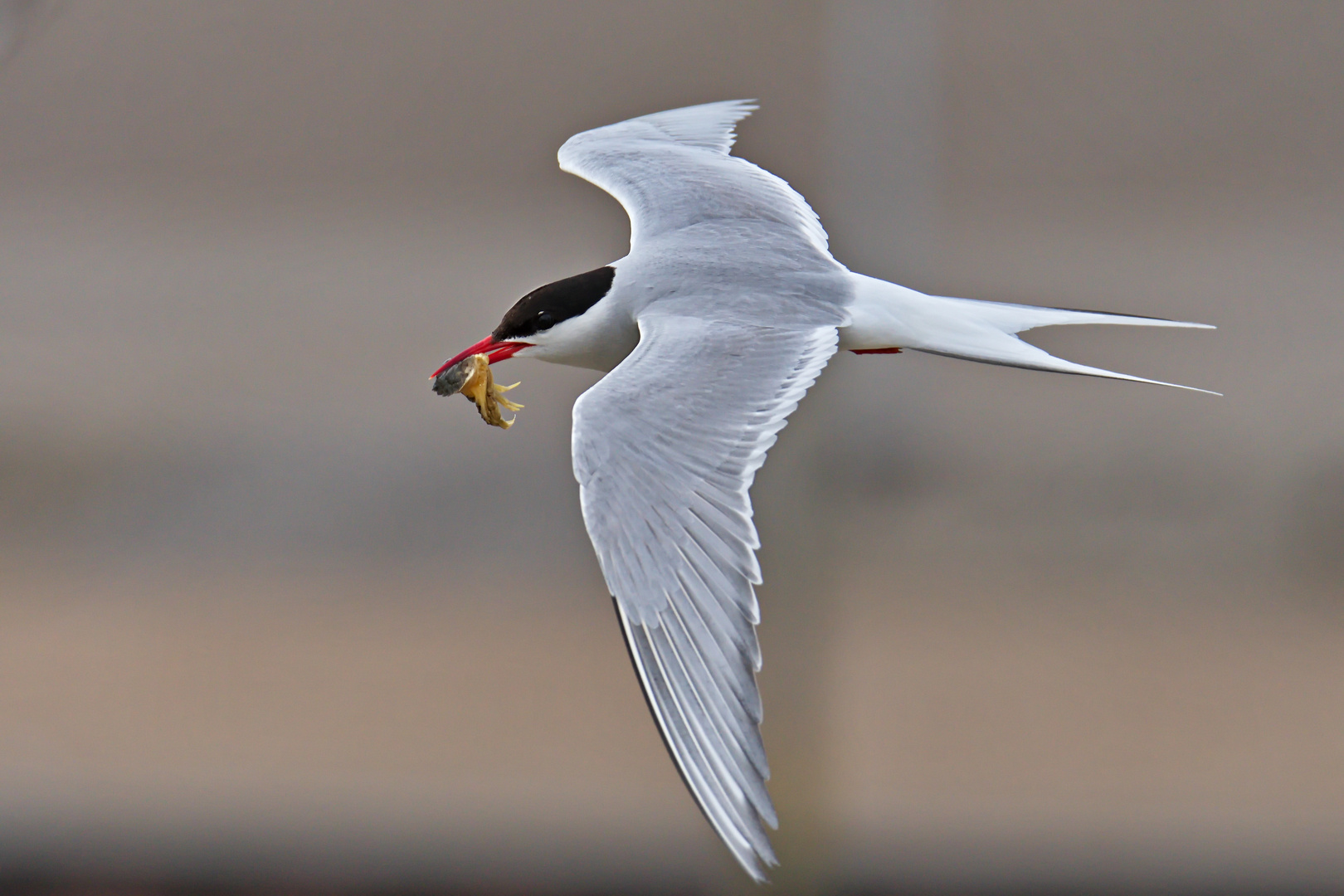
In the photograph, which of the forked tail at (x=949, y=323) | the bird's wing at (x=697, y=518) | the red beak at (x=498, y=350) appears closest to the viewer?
the bird's wing at (x=697, y=518)

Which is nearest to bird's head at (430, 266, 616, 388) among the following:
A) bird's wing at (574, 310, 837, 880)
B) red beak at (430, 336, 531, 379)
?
red beak at (430, 336, 531, 379)

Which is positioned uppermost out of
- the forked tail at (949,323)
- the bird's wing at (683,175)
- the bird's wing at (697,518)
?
the bird's wing at (683,175)

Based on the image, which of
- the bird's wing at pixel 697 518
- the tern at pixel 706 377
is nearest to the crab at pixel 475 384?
the tern at pixel 706 377

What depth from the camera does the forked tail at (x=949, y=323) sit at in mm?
1324

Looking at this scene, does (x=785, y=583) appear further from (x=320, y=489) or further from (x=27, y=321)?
(x=27, y=321)

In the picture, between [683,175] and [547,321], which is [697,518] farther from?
[683,175]

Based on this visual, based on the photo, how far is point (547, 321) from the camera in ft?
4.71

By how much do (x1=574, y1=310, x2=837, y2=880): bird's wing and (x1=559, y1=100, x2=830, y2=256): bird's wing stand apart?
31 cm

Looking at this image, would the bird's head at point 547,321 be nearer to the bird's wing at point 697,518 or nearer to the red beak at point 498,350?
the red beak at point 498,350

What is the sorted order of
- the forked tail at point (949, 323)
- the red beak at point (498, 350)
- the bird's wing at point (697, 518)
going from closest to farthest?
the bird's wing at point (697, 518), the forked tail at point (949, 323), the red beak at point (498, 350)

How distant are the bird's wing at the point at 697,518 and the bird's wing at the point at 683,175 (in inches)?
12.3

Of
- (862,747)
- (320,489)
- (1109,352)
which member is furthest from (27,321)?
(1109,352)

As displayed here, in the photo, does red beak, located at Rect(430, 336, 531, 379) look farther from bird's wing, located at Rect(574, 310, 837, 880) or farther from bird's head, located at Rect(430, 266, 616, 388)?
bird's wing, located at Rect(574, 310, 837, 880)

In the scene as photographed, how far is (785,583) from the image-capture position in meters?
1.67
